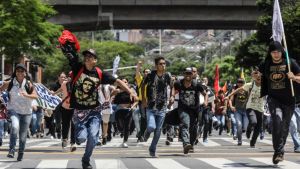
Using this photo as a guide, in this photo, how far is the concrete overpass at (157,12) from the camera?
189 feet

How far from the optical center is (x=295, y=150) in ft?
57.8

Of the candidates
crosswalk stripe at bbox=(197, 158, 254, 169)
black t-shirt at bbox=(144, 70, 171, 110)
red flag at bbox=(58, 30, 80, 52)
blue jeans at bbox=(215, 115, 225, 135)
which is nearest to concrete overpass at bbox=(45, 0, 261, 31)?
blue jeans at bbox=(215, 115, 225, 135)

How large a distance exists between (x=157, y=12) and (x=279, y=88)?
150 feet

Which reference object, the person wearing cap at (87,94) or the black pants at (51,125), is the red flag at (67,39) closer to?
the person wearing cap at (87,94)

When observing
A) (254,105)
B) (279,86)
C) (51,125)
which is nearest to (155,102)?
(279,86)

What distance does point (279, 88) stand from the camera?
45.3 feet

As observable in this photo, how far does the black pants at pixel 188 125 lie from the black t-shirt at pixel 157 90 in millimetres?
763

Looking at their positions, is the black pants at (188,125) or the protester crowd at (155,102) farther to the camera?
the black pants at (188,125)

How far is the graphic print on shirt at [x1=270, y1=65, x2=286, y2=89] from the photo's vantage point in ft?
45.1

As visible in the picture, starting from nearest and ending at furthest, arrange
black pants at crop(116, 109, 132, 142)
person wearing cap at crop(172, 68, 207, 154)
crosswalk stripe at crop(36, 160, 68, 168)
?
crosswalk stripe at crop(36, 160, 68, 168) → person wearing cap at crop(172, 68, 207, 154) → black pants at crop(116, 109, 132, 142)

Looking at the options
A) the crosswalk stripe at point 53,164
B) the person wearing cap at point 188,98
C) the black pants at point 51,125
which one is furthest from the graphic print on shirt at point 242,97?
the black pants at point 51,125

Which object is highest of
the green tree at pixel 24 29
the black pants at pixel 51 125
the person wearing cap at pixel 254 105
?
the green tree at pixel 24 29

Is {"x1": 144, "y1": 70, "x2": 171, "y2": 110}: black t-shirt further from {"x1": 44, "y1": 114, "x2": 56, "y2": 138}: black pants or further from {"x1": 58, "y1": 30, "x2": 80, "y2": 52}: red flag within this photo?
{"x1": 44, "y1": 114, "x2": 56, "y2": 138}: black pants

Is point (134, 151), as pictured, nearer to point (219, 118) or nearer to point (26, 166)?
point (26, 166)
